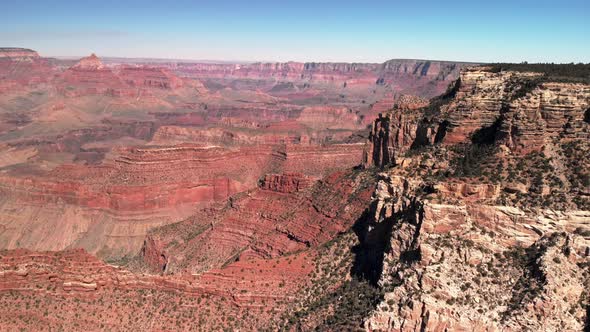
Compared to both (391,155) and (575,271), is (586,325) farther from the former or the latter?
(391,155)

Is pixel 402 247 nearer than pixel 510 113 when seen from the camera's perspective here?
Yes

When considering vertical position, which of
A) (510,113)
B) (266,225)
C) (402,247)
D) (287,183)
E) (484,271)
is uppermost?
(510,113)

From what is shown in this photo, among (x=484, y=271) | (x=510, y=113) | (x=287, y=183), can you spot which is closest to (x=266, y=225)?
(x=287, y=183)

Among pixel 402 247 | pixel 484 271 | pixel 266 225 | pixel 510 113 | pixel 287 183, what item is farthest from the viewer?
pixel 287 183

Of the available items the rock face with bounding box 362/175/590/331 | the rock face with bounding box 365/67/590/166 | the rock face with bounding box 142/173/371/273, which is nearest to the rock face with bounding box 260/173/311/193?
the rock face with bounding box 142/173/371/273

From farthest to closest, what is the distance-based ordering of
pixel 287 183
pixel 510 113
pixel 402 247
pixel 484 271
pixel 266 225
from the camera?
pixel 287 183
pixel 266 225
pixel 510 113
pixel 402 247
pixel 484 271

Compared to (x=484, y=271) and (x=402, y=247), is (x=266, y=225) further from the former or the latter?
(x=484, y=271)

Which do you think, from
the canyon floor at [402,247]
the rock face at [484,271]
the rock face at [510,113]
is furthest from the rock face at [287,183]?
the rock face at [484,271]

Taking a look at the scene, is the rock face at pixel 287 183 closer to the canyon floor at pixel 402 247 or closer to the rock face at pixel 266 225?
the rock face at pixel 266 225

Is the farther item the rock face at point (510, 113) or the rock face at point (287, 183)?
the rock face at point (287, 183)

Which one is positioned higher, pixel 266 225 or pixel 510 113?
pixel 510 113

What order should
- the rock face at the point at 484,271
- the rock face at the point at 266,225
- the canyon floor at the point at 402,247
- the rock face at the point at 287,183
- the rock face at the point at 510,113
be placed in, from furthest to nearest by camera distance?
the rock face at the point at 287,183 < the rock face at the point at 266,225 < the rock face at the point at 510,113 < the canyon floor at the point at 402,247 < the rock face at the point at 484,271
